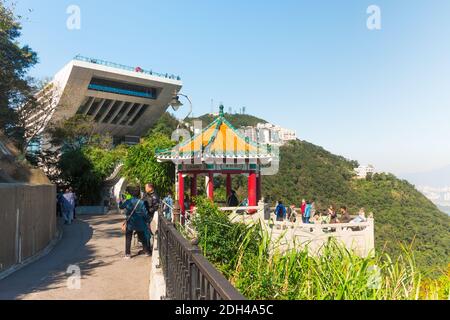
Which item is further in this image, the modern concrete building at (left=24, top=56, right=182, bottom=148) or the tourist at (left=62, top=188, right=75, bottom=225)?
the modern concrete building at (left=24, top=56, right=182, bottom=148)

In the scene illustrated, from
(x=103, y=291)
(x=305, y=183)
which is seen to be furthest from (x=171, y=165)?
(x=305, y=183)

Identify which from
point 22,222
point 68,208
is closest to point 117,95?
point 68,208

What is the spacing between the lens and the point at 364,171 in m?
72.0

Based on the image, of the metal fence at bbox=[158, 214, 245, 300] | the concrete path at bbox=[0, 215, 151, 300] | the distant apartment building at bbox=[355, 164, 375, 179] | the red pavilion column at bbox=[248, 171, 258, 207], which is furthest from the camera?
the distant apartment building at bbox=[355, 164, 375, 179]

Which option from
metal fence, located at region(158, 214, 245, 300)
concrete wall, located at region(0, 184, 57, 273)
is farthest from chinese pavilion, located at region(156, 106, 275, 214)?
metal fence, located at region(158, 214, 245, 300)

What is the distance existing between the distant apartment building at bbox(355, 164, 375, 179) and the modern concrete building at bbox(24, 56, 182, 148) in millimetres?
36007

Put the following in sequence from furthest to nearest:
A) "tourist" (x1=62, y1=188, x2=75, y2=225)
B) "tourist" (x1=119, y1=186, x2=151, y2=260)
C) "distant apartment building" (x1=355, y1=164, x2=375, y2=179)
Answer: "distant apartment building" (x1=355, y1=164, x2=375, y2=179), "tourist" (x1=62, y1=188, x2=75, y2=225), "tourist" (x1=119, y1=186, x2=151, y2=260)

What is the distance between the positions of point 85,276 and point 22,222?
211 centimetres

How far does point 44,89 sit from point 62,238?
767 inches

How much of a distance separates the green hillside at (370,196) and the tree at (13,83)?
3078 centimetres

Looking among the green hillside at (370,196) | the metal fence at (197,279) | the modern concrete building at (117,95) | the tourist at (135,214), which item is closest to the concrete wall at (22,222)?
the tourist at (135,214)

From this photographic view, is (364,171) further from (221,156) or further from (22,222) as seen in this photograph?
(22,222)

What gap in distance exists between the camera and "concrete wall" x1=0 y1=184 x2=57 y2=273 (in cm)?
688

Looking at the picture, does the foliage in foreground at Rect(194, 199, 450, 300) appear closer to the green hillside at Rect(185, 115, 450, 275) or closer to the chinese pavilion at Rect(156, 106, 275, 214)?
the chinese pavilion at Rect(156, 106, 275, 214)
